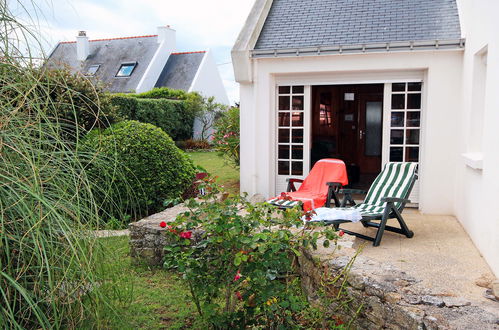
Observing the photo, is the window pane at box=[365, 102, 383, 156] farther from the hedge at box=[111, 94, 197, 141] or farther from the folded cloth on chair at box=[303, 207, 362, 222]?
the hedge at box=[111, 94, 197, 141]

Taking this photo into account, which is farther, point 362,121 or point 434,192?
point 362,121

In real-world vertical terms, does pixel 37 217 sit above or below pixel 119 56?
below

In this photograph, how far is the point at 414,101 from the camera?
27.7 ft

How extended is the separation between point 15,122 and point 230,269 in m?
1.76

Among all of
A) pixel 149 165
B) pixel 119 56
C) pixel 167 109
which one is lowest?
pixel 149 165

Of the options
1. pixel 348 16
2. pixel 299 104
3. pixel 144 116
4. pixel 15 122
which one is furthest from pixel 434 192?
pixel 144 116

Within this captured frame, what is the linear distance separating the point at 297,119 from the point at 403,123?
6.96ft

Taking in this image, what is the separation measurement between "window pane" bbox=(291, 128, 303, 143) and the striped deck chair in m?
2.19

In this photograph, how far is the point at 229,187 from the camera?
36.6 feet

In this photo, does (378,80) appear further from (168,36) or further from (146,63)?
(168,36)

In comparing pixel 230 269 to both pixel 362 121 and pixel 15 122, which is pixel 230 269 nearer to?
pixel 15 122

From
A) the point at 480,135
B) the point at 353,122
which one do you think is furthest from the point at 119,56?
the point at 480,135

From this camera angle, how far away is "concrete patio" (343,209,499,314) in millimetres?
4684

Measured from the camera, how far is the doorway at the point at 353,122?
43.1 ft
